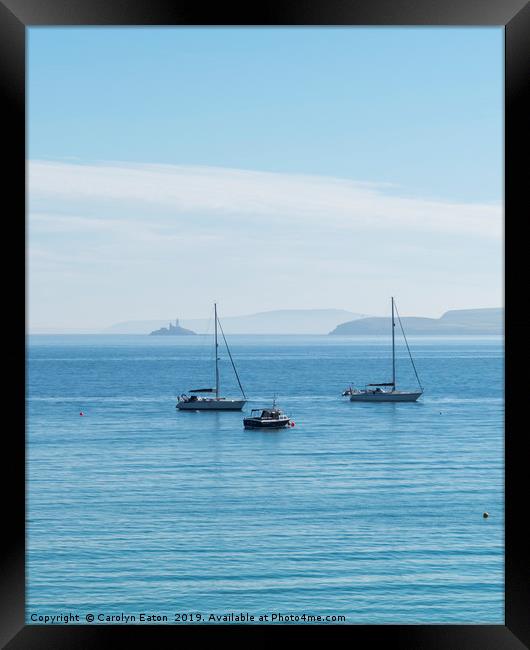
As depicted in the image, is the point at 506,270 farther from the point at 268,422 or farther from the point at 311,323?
the point at 311,323

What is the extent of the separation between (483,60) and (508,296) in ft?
159

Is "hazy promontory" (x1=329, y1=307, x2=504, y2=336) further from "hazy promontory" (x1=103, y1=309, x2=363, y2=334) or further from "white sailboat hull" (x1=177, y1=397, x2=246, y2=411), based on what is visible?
"white sailboat hull" (x1=177, y1=397, x2=246, y2=411)

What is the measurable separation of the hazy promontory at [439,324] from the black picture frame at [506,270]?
166 feet

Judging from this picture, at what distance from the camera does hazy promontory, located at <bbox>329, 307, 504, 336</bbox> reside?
54.1 meters

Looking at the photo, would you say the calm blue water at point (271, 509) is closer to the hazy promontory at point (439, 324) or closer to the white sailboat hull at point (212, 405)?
the white sailboat hull at point (212, 405)

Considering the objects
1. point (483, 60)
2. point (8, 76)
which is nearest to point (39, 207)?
point (483, 60)

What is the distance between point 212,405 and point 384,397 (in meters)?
6.32

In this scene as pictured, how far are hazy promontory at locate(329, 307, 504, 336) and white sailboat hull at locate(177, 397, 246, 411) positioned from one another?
24.5m

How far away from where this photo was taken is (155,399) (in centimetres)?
3250

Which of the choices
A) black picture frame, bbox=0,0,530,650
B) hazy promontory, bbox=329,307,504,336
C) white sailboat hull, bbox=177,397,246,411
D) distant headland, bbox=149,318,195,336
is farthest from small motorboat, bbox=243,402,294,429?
hazy promontory, bbox=329,307,504,336

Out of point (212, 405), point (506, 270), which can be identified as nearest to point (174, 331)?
point (212, 405)

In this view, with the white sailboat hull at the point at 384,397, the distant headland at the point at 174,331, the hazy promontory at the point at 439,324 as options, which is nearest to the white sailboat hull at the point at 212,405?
the white sailboat hull at the point at 384,397

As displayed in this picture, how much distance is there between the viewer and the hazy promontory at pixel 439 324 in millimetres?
54062

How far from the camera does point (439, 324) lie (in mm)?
60344
